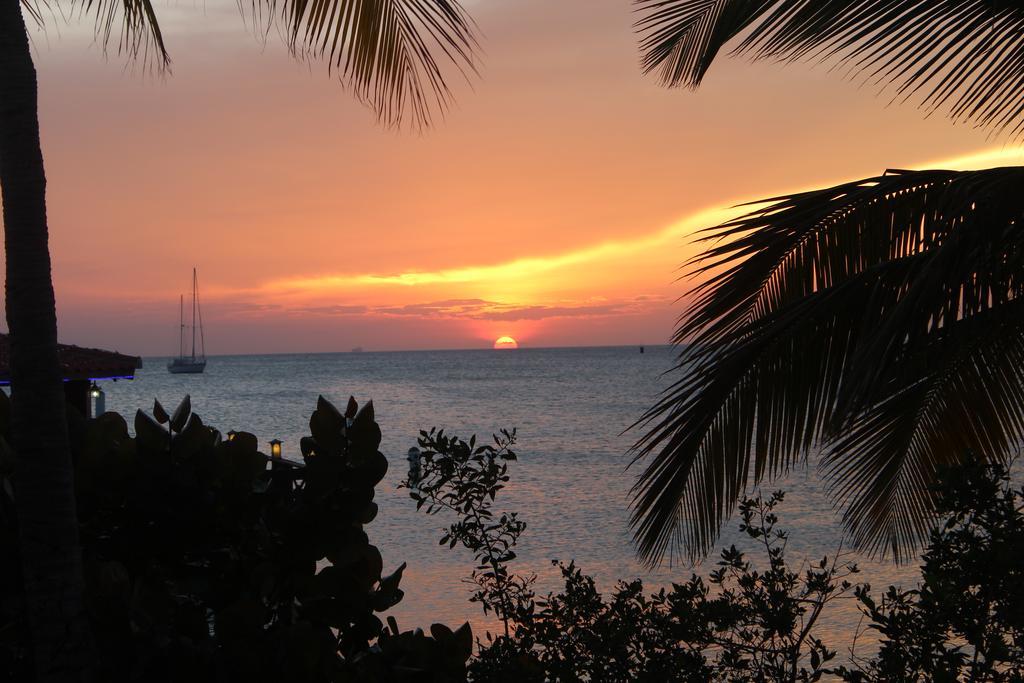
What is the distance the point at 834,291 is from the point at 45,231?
2958 mm

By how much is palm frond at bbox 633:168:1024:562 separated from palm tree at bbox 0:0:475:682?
157 centimetres

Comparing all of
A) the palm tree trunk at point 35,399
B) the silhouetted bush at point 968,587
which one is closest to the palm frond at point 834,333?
the silhouetted bush at point 968,587

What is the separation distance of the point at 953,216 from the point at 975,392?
1782mm

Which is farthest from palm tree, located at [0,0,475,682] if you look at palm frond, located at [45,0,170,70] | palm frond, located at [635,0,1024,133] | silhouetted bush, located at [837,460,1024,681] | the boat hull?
the boat hull

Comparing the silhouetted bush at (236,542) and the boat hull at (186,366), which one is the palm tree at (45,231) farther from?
the boat hull at (186,366)

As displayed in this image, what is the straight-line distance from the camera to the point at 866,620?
44.6 feet

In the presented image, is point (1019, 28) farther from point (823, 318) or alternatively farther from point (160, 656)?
point (160, 656)

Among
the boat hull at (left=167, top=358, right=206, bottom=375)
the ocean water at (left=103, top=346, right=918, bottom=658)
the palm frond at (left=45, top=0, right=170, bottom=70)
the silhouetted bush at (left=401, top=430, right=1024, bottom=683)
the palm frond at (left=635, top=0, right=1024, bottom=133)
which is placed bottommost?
the ocean water at (left=103, top=346, right=918, bottom=658)

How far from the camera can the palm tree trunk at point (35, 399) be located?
269 centimetres

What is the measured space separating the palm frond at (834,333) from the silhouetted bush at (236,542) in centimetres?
128

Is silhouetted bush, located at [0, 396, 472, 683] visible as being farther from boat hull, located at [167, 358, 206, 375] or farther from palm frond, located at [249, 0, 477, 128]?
boat hull, located at [167, 358, 206, 375]

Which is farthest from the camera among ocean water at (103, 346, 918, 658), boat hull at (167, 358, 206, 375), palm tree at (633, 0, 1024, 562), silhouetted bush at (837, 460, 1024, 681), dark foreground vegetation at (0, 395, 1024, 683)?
boat hull at (167, 358, 206, 375)

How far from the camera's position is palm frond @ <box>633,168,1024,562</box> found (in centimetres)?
335

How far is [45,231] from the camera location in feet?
9.81
